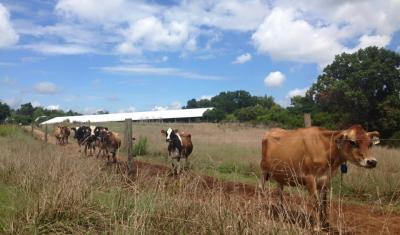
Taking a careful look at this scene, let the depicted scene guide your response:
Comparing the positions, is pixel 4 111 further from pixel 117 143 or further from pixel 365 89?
pixel 117 143

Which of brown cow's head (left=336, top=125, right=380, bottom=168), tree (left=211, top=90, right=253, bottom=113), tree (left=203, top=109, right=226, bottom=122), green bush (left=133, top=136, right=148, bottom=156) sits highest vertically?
tree (left=211, top=90, right=253, bottom=113)

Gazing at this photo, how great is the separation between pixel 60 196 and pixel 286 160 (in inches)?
173

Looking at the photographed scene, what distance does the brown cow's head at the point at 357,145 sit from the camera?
27.5 feet

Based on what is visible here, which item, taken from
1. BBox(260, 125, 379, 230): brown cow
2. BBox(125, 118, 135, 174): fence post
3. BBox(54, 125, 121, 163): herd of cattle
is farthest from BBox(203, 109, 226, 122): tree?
BBox(260, 125, 379, 230): brown cow

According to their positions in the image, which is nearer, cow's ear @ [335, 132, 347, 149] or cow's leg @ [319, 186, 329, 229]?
cow's leg @ [319, 186, 329, 229]

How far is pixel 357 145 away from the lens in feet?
27.8

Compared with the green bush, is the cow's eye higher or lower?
higher

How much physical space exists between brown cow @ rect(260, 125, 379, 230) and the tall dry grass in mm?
1688

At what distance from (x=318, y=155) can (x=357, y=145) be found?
749 mm

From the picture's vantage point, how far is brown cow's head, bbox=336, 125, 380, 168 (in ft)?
27.5

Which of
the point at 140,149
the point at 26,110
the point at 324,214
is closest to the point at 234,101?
the point at 26,110

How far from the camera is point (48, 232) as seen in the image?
652 cm

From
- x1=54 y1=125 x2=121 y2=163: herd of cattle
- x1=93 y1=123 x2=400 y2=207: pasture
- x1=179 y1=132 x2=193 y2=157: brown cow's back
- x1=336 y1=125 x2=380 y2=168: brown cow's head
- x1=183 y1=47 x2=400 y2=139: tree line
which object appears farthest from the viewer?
x1=183 y1=47 x2=400 y2=139: tree line

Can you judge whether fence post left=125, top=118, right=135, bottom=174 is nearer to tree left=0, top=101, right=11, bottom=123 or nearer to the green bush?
the green bush
